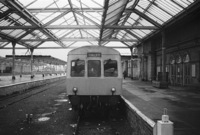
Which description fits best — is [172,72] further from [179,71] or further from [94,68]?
[94,68]

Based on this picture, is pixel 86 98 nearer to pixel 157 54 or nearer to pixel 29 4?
pixel 29 4

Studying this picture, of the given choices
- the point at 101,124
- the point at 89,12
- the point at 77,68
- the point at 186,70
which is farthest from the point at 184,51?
the point at 101,124

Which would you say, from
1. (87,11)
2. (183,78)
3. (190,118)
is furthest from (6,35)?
(190,118)

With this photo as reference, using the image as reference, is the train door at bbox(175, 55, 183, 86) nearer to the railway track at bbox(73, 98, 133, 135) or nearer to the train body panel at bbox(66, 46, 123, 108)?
the railway track at bbox(73, 98, 133, 135)

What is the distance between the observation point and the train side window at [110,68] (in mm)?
7410

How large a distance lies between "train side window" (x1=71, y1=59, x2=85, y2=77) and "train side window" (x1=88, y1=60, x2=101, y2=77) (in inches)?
11.3

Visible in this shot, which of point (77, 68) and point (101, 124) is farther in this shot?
point (77, 68)

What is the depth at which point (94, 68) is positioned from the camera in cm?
747

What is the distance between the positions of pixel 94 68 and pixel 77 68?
2.32 feet

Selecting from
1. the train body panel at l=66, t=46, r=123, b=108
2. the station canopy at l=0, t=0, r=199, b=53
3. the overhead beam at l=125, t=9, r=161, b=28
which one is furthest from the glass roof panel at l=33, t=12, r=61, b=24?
the train body panel at l=66, t=46, r=123, b=108

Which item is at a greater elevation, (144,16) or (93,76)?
(144,16)

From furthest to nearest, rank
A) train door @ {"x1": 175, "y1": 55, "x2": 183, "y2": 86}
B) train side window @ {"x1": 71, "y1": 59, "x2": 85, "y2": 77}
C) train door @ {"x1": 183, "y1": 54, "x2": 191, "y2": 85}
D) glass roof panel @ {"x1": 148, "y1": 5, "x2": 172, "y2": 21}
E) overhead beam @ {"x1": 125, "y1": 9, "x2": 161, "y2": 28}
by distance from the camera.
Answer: overhead beam @ {"x1": 125, "y1": 9, "x2": 161, "y2": 28}, train door @ {"x1": 175, "y1": 55, "x2": 183, "y2": 86}, glass roof panel @ {"x1": 148, "y1": 5, "x2": 172, "y2": 21}, train door @ {"x1": 183, "y1": 54, "x2": 191, "y2": 85}, train side window @ {"x1": 71, "y1": 59, "x2": 85, "y2": 77}

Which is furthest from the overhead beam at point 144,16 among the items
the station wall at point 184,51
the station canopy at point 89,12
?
the station wall at point 184,51

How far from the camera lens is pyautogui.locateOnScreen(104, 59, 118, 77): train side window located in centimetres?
741
